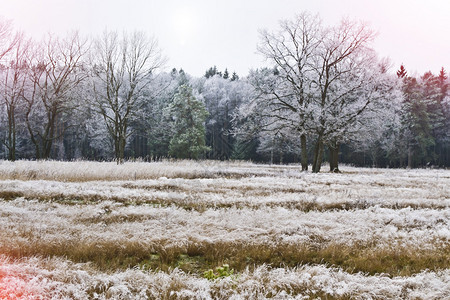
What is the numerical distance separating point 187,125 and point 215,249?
140 feet

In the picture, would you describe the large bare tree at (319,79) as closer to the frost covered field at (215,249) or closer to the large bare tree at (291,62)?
the large bare tree at (291,62)

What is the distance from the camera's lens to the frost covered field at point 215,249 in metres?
3.26

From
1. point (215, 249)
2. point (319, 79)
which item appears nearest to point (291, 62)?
point (319, 79)

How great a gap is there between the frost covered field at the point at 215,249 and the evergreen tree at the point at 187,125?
3687cm

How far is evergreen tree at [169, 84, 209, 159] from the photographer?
1816 inches

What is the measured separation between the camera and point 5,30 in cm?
2266

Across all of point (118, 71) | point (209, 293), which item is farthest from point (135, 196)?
point (118, 71)

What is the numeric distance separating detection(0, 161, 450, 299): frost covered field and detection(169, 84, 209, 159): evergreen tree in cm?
3687

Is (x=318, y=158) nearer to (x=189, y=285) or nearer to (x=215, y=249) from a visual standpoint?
(x=215, y=249)

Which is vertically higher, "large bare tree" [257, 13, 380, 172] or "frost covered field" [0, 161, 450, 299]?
"large bare tree" [257, 13, 380, 172]

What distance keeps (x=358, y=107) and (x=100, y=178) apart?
17.6 metres

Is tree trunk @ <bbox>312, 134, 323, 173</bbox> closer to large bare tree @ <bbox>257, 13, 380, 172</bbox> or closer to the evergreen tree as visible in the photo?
large bare tree @ <bbox>257, 13, 380, 172</bbox>

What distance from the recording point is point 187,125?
46.9 metres

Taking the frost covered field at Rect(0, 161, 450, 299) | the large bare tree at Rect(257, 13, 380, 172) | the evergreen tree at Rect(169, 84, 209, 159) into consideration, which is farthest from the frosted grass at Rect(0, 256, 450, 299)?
the evergreen tree at Rect(169, 84, 209, 159)
